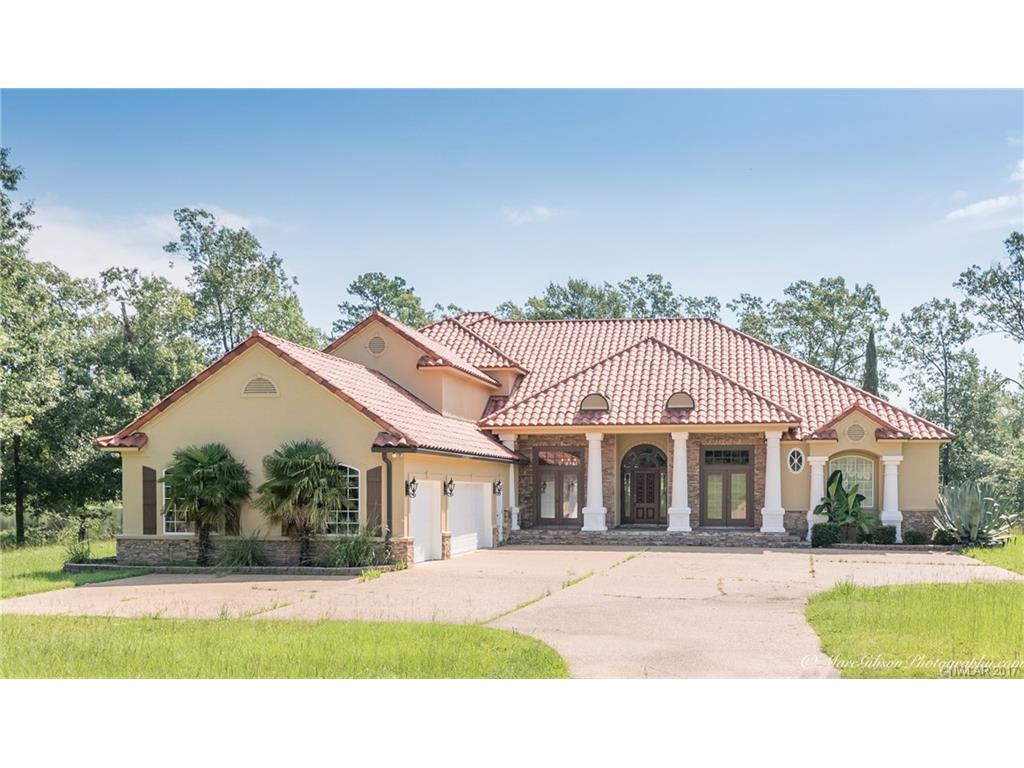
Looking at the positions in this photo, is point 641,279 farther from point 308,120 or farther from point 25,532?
point 308,120

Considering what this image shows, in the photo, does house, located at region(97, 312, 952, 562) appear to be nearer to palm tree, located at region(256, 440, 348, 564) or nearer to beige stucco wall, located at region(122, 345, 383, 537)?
beige stucco wall, located at region(122, 345, 383, 537)

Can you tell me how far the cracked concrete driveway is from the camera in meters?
10.8

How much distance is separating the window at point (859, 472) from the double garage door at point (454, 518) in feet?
30.6

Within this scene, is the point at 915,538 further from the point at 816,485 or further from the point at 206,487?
the point at 206,487

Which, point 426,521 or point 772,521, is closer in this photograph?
point 426,521

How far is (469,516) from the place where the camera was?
24.9 m

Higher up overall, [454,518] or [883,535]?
[454,518]

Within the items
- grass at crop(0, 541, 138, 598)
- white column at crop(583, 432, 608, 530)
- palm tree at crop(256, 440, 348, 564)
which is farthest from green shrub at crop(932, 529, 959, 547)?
grass at crop(0, 541, 138, 598)

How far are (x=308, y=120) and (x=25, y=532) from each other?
28025mm

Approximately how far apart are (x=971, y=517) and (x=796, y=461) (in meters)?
4.45

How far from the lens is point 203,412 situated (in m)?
21.1

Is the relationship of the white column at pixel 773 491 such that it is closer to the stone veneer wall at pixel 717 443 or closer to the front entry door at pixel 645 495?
the stone veneer wall at pixel 717 443

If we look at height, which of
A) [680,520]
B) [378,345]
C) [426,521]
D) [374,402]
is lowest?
[680,520]

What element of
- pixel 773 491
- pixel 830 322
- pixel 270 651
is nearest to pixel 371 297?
pixel 830 322
